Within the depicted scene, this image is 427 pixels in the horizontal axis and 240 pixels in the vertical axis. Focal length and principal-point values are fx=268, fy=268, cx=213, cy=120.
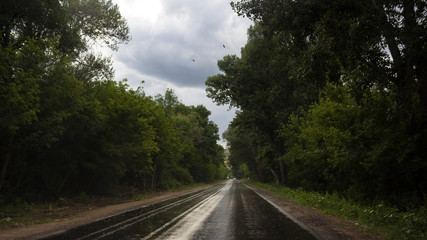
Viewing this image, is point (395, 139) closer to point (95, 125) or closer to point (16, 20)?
point (95, 125)

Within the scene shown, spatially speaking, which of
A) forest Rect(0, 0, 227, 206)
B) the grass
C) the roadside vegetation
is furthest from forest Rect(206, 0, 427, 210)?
the grass

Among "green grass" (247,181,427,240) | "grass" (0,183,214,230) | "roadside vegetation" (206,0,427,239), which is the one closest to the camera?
"green grass" (247,181,427,240)

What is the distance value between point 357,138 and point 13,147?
57.9 ft

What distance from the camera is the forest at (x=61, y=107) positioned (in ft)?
41.8

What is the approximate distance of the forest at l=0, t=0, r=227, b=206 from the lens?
12.7m

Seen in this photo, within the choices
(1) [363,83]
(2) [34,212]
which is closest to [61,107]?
(2) [34,212]

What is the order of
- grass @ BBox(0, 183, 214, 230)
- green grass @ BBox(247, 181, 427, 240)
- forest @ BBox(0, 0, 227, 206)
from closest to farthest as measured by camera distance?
1. green grass @ BBox(247, 181, 427, 240)
2. grass @ BBox(0, 183, 214, 230)
3. forest @ BBox(0, 0, 227, 206)

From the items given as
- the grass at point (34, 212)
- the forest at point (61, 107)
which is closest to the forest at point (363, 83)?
the forest at point (61, 107)

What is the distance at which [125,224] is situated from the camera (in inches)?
362

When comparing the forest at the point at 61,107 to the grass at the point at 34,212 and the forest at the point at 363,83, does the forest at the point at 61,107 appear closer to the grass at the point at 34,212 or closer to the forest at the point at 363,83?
the grass at the point at 34,212

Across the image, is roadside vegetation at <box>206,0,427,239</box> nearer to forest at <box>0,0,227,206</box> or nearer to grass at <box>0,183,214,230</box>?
forest at <box>0,0,227,206</box>

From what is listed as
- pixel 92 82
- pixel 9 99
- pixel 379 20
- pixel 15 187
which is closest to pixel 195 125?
pixel 92 82

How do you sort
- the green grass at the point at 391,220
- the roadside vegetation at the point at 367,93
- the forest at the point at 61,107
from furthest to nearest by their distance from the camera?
the forest at the point at 61,107
the roadside vegetation at the point at 367,93
the green grass at the point at 391,220

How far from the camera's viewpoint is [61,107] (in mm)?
15242
